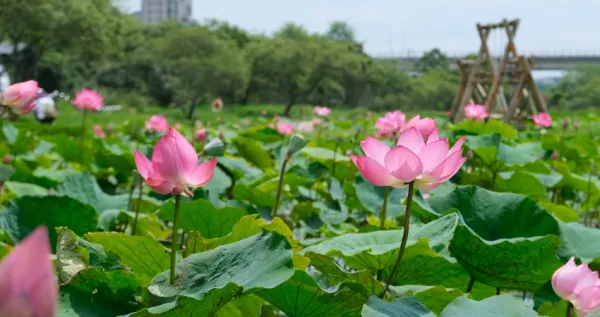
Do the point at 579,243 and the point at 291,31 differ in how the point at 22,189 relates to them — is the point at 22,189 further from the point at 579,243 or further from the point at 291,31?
the point at 291,31

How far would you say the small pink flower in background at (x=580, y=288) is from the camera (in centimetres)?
61

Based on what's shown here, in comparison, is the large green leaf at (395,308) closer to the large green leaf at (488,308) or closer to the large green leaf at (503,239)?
the large green leaf at (488,308)

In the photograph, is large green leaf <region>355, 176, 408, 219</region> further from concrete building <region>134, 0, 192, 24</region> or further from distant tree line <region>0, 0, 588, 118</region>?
concrete building <region>134, 0, 192, 24</region>

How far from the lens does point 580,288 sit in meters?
0.61

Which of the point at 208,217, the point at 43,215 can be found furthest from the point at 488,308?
the point at 43,215

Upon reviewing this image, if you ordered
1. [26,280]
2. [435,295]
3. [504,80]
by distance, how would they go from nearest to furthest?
[26,280]
[435,295]
[504,80]

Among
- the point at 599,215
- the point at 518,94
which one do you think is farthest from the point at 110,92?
the point at 599,215

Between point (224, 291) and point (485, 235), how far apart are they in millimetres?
579

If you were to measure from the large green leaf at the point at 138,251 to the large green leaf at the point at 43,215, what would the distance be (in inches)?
10.1

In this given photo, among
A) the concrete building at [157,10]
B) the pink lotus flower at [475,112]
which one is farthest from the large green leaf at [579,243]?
the concrete building at [157,10]

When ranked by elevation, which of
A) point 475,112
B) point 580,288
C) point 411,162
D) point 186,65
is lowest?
point 186,65

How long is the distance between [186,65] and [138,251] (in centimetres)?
1593

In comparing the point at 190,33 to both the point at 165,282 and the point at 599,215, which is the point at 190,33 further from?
the point at 165,282

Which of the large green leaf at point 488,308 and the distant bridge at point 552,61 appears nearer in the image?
the large green leaf at point 488,308
